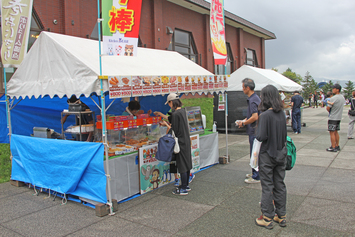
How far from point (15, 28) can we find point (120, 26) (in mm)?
2916

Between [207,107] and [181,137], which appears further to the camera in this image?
[207,107]

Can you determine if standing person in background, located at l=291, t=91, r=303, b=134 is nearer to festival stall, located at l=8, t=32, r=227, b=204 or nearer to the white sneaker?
festival stall, located at l=8, t=32, r=227, b=204

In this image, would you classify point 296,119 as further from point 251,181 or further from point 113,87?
point 113,87

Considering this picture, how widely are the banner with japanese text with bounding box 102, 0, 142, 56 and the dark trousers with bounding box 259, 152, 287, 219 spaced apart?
266 centimetres

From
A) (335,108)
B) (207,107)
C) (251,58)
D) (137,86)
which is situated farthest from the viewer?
(251,58)

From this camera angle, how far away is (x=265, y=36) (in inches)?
920

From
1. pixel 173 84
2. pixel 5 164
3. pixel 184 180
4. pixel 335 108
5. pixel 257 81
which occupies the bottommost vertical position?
pixel 5 164

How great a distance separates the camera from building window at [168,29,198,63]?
545 inches

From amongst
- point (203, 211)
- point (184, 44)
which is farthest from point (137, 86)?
point (184, 44)

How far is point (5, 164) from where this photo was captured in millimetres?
7582

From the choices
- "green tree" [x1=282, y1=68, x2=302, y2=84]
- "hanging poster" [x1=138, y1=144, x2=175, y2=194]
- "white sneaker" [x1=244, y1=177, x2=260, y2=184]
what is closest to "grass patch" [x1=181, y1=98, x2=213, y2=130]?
"white sneaker" [x1=244, y1=177, x2=260, y2=184]

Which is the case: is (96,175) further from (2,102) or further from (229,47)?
(229,47)

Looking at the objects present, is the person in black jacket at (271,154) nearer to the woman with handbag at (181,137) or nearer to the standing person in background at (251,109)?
the standing person in background at (251,109)

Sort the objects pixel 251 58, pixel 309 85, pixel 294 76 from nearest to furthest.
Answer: pixel 251 58 → pixel 309 85 → pixel 294 76
